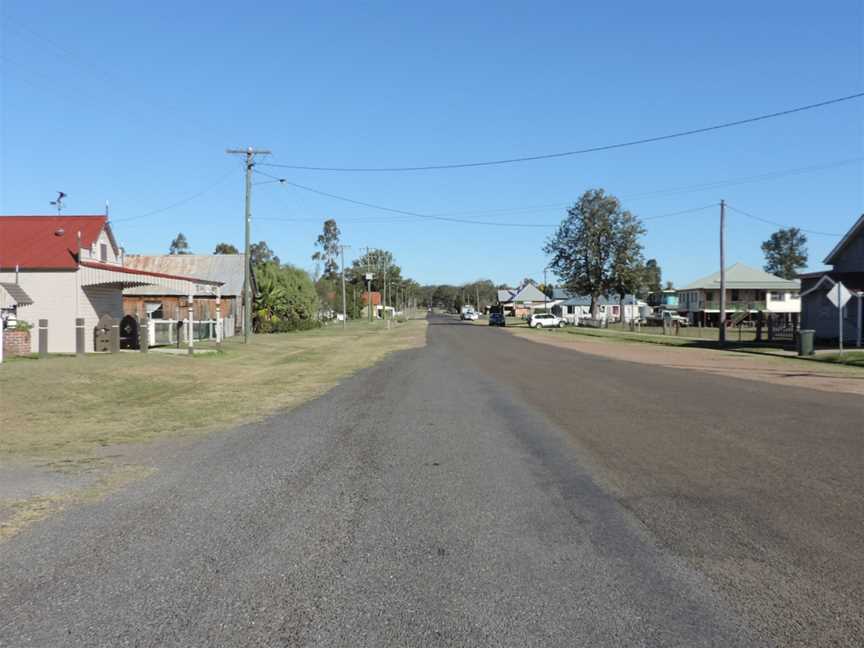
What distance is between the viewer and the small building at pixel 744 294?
9012cm

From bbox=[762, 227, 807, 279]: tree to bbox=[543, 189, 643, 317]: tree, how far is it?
92.4 metres

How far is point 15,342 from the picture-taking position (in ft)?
82.3

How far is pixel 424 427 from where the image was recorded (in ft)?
39.9

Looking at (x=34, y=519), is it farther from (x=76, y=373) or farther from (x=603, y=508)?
(x=76, y=373)

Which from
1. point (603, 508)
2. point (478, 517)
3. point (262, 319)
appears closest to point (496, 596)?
point (478, 517)

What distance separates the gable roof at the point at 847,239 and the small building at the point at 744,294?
155ft

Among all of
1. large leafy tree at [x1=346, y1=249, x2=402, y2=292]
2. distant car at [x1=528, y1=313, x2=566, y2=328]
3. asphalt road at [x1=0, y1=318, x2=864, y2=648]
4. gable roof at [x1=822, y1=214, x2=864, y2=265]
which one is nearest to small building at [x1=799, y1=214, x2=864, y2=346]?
gable roof at [x1=822, y1=214, x2=864, y2=265]

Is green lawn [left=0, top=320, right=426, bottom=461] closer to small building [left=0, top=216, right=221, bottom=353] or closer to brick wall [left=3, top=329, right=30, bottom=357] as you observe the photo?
brick wall [left=3, top=329, right=30, bottom=357]

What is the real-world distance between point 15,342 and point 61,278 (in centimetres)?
477

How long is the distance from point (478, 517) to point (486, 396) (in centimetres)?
991

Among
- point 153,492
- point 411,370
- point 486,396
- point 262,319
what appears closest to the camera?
point 153,492

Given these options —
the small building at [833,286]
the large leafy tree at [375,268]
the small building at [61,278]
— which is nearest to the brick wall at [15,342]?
the small building at [61,278]

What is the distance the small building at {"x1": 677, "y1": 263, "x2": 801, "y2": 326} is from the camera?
9012 cm

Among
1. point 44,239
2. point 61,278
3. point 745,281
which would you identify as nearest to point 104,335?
point 61,278
